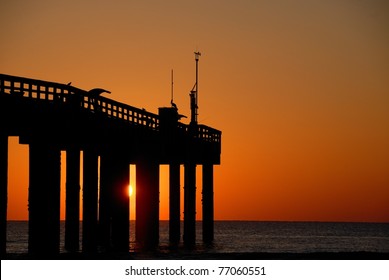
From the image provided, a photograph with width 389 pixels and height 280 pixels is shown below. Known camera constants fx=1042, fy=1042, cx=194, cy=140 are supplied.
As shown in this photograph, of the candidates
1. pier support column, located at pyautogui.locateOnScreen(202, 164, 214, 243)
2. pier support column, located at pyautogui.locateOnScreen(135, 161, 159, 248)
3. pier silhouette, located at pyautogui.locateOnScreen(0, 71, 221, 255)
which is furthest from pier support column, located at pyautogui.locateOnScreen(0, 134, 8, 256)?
pier support column, located at pyautogui.locateOnScreen(202, 164, 214, 243)

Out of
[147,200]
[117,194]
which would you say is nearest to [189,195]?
[147,200]

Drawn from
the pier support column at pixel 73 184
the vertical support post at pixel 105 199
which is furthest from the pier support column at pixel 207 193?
the pier support column at pixel 73 184

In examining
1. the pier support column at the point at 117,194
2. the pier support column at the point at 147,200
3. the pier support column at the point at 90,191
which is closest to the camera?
the pier support column at the point at 90,191

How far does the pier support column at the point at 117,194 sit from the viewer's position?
2247 inches

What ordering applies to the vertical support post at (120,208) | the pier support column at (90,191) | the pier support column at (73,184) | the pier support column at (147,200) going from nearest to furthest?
1. the pier support column at (73,184)
2. the pier support column at (90,191)
3. the vertical support post at (120,208)
4. the pier support column at (147,200)

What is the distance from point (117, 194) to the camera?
57.5 m

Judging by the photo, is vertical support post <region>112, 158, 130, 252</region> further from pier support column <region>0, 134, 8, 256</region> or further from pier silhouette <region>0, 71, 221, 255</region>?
pier support column <region>0, 134, 8, 256</region>

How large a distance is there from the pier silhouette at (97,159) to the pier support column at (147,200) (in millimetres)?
62

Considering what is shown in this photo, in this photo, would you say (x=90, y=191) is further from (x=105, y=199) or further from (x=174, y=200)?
(x=174, y=200)

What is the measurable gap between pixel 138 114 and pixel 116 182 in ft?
16.4

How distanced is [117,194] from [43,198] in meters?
13.6

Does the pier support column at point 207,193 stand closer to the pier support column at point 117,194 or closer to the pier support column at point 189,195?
the pier support column at point 189,195
